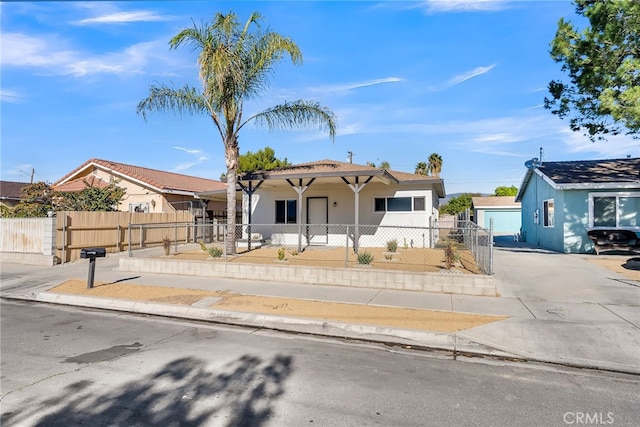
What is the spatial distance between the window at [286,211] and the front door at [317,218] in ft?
2.34

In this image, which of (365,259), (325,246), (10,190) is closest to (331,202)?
(325,246)

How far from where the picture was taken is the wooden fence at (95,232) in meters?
13.9

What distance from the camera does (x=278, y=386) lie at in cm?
402

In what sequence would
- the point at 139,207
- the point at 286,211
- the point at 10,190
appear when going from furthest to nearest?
1. the point at 10,190
2. the point at 139,207
3. the point at 286,211

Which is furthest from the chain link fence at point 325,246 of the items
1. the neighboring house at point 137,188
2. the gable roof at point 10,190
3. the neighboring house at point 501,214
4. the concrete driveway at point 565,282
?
the neighboring house at point 501,214

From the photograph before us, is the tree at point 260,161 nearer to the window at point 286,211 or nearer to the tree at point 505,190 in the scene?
the window at point 286,211

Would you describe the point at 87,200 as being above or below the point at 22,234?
above

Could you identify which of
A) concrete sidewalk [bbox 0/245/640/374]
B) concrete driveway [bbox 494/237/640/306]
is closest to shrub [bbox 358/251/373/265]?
concrete sidewalk [bbox 0/245/640/374]

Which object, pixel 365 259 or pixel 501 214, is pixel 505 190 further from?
pixel 365 259

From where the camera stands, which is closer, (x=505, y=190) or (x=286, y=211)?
(x=286, y=211)

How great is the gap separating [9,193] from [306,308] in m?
33.2

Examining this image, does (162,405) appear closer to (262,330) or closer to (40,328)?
(262,330)

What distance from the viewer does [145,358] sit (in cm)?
487

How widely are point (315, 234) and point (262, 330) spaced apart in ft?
39.5
